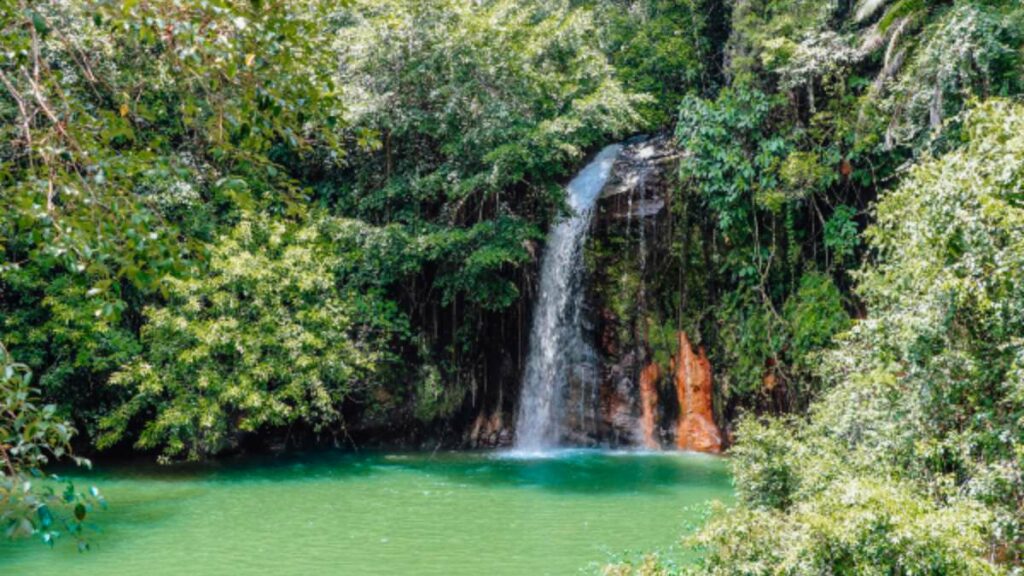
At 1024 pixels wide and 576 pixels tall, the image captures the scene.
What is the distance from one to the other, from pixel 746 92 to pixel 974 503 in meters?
10.4

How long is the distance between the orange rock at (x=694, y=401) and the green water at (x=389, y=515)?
609mm

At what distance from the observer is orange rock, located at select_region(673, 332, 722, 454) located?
1490cm

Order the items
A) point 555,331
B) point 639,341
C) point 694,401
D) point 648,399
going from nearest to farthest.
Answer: point 694,401 < point 648,399 < point 639,341 < point 555,331

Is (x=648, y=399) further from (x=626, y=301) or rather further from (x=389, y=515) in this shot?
(x=389, y=515)

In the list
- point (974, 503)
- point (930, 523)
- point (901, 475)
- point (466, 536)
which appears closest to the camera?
point (930, 523)

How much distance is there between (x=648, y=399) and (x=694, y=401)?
0.80 metres

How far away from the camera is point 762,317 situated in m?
14.6

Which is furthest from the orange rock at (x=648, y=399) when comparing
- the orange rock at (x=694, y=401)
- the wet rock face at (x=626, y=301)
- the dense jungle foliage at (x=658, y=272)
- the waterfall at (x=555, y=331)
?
the waterfall at (x=555, y=331)

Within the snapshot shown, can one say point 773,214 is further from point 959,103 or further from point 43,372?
point 43,372

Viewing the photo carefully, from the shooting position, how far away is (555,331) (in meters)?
16.1

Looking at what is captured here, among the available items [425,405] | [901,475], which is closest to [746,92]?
[425,405]

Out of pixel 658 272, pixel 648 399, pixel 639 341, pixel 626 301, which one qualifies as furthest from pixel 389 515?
pixel 658 272

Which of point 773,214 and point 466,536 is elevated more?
point 773,214

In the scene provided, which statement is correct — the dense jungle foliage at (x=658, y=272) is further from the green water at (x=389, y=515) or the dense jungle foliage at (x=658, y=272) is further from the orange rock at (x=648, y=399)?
the green water at (x=389, y=515)
